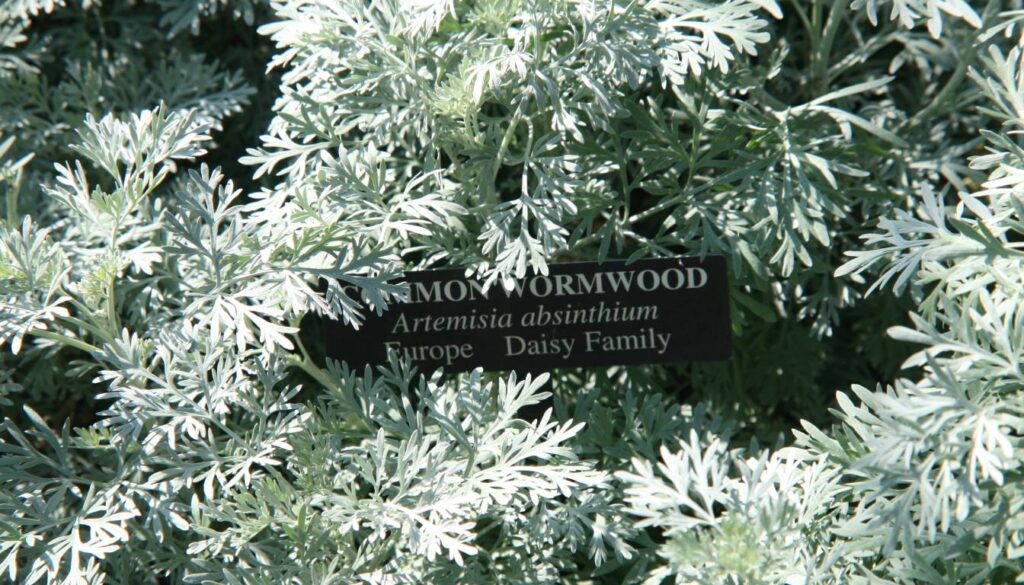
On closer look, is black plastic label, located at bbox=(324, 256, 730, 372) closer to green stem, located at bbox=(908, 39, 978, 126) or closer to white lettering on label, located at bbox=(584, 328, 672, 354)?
white lettering on label, located at bbox=(584, 328, 672, 354)

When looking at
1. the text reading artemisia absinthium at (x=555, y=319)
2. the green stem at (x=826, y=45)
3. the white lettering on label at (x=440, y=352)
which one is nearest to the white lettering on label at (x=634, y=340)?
the text reading artemisia absinthium at (x=555, y=319)

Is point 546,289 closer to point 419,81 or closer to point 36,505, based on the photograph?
point 419,81

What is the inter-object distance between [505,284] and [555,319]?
0.58 ft

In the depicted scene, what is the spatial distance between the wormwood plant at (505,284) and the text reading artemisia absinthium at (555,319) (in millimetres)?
63

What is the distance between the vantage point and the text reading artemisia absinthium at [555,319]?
1369mm

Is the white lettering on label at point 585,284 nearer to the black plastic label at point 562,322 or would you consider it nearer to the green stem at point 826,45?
the black plastic label at point 562,322

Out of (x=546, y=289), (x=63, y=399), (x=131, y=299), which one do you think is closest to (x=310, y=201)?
(x=546, y=289)

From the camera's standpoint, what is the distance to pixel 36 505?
3.88 feet

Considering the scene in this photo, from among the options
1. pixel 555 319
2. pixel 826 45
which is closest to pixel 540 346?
pixel 555 319

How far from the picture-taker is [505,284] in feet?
4.04

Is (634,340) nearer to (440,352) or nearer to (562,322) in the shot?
(562,322)

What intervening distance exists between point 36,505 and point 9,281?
0.30m

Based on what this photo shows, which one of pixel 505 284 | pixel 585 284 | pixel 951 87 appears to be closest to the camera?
pixel 505 284

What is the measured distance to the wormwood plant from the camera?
105cm
